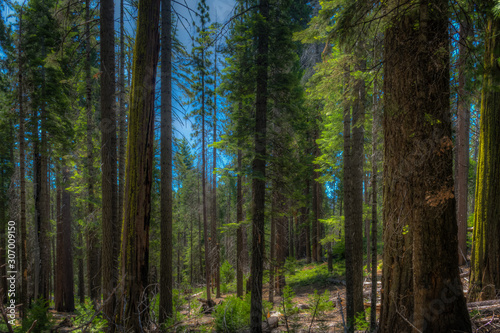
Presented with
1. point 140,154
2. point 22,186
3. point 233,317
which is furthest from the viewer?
point 22,186

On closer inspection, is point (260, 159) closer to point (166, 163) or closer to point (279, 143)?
point (279, 143)

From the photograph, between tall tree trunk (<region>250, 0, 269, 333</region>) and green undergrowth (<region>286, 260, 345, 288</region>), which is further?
green undergrowth (<region>286, 260, 345, 288</region>)

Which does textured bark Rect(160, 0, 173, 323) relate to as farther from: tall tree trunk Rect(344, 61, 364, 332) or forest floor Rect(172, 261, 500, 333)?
tall tree trunk Rect(344, 61, 364, 332)

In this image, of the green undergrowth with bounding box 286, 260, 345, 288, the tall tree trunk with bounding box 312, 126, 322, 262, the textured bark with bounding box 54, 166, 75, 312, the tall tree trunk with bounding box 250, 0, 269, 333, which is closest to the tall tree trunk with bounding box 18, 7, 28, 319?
the textured bark with bounding box 54, 166, 75, 312

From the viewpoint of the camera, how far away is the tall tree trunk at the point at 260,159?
8391 mm

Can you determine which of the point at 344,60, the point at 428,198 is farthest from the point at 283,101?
the point at 428,198

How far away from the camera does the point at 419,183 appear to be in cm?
320

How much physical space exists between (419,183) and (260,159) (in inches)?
226

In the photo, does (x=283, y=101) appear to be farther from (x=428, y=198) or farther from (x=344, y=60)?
(x=428, y=198)

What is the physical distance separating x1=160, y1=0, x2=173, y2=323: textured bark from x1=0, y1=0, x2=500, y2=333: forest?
51 millimetres

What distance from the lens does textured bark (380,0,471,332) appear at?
3.06 metres

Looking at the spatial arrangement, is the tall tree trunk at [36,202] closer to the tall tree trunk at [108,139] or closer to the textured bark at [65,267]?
the textured bark at [65,267]

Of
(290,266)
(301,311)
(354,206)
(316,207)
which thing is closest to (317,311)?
(354,206)

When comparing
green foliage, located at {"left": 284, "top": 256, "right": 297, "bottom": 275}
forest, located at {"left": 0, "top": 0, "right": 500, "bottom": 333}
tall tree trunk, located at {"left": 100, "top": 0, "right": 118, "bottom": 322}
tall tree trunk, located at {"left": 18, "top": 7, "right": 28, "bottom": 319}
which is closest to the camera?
forest, located at {"left": 0, "top": 0, "right": 500, "bottom": 333}
